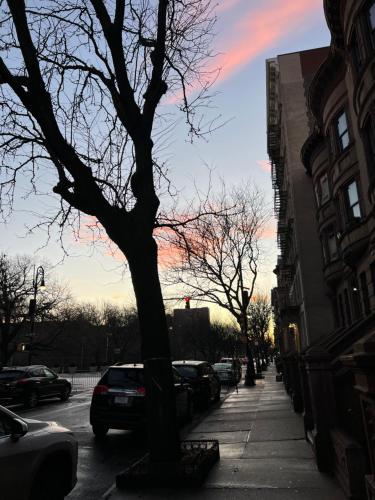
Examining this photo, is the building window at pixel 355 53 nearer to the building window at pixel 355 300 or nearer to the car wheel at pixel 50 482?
the building window at pixel 355 300

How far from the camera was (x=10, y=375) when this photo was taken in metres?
17.9

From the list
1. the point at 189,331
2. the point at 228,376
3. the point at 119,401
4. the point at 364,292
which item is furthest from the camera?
the point at 189,331

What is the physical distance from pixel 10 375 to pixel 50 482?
14.3m

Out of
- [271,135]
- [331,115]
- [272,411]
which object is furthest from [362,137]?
[271,135]

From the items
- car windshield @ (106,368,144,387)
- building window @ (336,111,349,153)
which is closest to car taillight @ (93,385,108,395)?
car windshield @ (106,368,144,387)

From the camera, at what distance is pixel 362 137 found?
16.0 meters

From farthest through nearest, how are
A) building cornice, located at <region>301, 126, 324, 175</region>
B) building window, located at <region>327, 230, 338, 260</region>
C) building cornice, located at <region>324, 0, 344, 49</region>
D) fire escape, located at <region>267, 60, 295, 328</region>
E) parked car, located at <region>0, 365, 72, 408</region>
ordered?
fire escape, located at <region>267, 60, 295, 328</region>
building cornice, located at <region>301, 126, 324, 175</region>
building window, located at <region>327, 230, 338, 260</region>
parked car, located at <region>0, 365, 72, 408</region>
building cornice, located at <region>324, 0, 344, 49</region>

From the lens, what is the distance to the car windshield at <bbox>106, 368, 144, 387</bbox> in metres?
10.7

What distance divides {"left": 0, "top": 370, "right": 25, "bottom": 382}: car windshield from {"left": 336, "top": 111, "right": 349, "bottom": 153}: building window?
16.5 metres

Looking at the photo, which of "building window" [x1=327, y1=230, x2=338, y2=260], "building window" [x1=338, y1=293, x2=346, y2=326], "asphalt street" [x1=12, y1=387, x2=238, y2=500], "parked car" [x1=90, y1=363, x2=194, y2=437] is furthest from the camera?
"building window" [x1=327, y1=230, x2=338, y2=260]

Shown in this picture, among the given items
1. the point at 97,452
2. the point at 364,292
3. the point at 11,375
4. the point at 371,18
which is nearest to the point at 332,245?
the point at 364,292

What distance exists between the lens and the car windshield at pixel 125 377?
10.7 meters

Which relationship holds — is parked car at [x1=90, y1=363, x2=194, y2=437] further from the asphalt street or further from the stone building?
the stone building

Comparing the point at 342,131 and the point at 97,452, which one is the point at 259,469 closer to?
the point at 97,452
